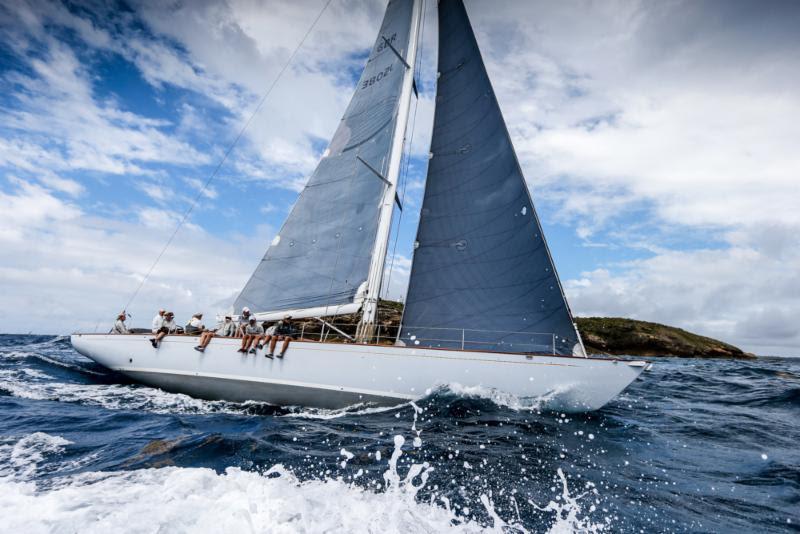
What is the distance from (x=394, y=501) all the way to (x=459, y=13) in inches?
516

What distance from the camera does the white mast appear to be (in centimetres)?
1090

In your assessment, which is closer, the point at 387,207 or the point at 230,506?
the point at 230,506

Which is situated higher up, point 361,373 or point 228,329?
point 228,329

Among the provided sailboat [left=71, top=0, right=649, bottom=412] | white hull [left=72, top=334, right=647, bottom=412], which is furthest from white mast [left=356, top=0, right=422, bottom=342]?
white hull [left=72, top=334, right=647, bottom=412]

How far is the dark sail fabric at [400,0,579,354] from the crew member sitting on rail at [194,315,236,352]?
4995 millimetres

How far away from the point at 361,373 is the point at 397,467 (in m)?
3.69

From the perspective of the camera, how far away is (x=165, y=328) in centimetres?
1157

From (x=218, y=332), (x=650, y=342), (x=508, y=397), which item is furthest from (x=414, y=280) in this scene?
(x=650, y=342)

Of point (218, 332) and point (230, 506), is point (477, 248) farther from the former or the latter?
point (230, 506)

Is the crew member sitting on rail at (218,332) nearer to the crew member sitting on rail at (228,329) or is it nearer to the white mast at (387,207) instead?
the crew member sitting on rail at (228,329)

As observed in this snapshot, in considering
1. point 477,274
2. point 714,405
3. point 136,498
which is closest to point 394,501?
point 136,498

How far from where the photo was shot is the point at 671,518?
4137 millimetres

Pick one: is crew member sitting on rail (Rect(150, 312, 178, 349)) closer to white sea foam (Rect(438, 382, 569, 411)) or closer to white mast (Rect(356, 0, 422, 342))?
white mast (Rect(356, 0, 422, 342))

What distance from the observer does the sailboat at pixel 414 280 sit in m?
8.35
